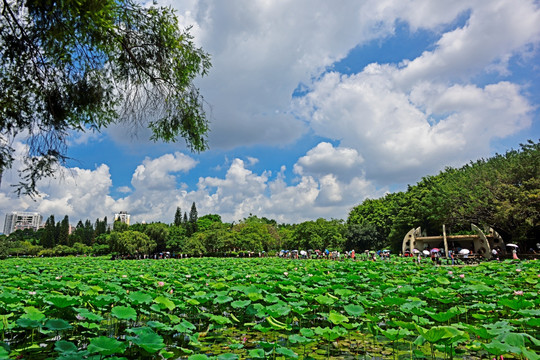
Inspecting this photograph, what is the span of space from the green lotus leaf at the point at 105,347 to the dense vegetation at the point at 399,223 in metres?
22.8

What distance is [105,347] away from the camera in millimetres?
2395

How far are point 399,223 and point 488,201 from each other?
11.2 m

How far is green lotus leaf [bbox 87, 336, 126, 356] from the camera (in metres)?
2.32

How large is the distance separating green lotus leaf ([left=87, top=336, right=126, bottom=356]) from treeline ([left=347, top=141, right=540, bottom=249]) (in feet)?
74.8

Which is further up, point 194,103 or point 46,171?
point 194,103

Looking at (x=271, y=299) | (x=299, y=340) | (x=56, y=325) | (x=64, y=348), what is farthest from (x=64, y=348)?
(x=271, y=299)

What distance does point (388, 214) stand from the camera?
4016 cm

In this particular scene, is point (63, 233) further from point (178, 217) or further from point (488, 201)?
Result: point (488, 201)

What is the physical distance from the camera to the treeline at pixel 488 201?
19.8m

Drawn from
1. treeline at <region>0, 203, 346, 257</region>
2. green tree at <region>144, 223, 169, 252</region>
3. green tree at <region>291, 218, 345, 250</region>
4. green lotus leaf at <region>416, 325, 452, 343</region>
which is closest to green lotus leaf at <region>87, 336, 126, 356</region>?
green lotus leaf at <region>416, 325, 452, 343</region>

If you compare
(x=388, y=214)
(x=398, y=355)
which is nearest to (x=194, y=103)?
(x=398, y=355)

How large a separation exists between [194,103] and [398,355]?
4.15m

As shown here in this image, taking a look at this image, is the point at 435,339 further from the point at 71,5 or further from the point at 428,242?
the point at 428,242

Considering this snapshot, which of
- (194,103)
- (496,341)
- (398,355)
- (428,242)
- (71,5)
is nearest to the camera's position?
(496,341)
